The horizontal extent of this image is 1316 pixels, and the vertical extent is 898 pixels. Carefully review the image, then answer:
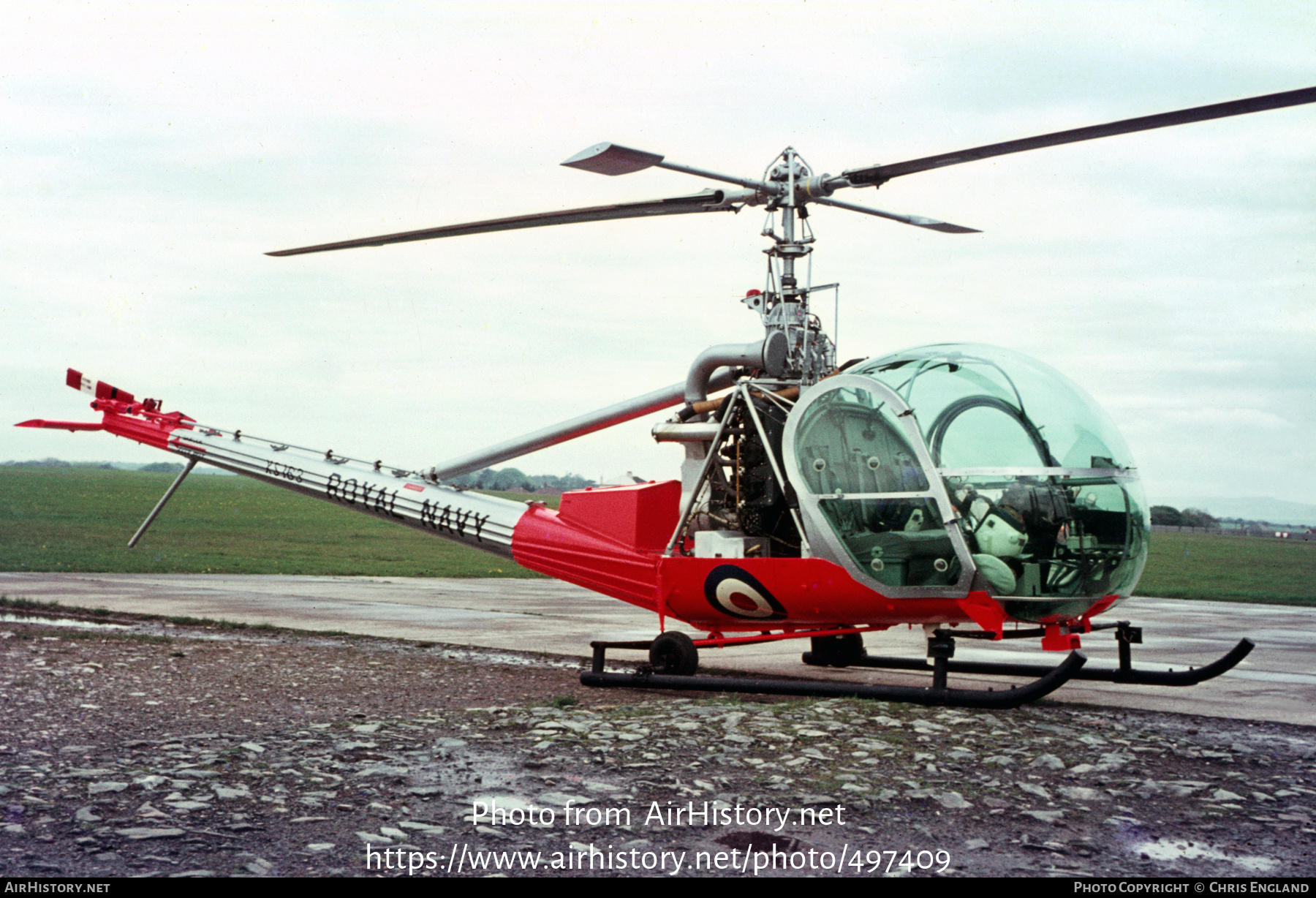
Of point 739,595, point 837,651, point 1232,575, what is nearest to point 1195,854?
point 739,595

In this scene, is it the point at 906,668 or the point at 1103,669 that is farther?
the point at 906,668

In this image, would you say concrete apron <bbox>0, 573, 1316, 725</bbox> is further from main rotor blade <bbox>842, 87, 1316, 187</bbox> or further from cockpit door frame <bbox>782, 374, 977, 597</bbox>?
main rotor blade <bbox>842, 87, 1316, 187</bbox>

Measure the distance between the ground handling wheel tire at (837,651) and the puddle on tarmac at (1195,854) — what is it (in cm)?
550

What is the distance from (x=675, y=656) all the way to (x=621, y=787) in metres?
3.88

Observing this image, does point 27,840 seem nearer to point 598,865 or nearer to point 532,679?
point 598,865

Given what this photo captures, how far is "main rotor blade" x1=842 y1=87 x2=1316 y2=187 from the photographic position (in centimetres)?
589

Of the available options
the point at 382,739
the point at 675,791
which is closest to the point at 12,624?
the point at 382,739

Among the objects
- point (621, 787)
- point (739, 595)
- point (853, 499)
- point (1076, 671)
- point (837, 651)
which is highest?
point (853, 499)


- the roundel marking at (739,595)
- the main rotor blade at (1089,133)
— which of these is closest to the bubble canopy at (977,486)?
the roundel marking at (739,595)

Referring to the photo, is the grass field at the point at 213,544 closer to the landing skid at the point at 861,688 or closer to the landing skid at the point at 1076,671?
the landing skid at the point at 1076,671

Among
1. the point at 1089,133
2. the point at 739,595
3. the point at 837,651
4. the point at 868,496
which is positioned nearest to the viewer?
the point at 1089,133

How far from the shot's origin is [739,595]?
8.89 meters

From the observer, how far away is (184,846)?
176 inches

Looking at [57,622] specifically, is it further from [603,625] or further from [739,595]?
[739,595]
